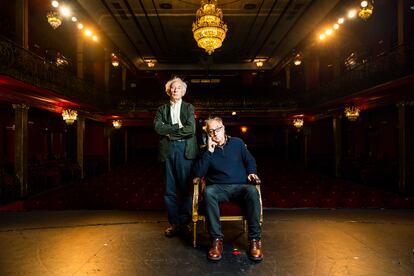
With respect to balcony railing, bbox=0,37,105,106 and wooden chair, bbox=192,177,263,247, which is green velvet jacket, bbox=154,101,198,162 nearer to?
wooden chair, bbox=192,177,263,247

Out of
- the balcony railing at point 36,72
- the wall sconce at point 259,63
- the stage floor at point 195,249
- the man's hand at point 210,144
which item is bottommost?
the stage floor at point 195,249

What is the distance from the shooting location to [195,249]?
2.40 meters

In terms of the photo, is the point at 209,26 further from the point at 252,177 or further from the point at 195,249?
the point at 195,249

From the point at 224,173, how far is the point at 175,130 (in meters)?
0.62

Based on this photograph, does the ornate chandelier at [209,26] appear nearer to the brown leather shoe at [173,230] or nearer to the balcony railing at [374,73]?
the balcony railing at [374,73]

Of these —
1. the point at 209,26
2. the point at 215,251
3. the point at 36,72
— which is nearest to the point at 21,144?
the point at 36,72

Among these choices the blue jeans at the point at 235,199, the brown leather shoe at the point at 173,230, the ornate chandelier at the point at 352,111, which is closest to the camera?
the blue jeans at the point at 235,199

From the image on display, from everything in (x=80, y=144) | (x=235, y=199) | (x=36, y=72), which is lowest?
(x=235, y=199)

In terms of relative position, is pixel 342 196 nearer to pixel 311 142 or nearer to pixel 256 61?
pixel 311 142

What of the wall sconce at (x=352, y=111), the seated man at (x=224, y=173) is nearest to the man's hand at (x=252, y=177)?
the seated man at (x=224, y=173)

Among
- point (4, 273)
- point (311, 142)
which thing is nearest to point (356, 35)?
point (311, 142)

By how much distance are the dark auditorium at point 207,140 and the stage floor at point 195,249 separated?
0.02 metres

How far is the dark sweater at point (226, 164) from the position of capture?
2.56 m

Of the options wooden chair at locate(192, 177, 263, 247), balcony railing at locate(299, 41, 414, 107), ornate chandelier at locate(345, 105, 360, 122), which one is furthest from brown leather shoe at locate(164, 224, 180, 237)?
ornate chandelier at locate(345, 105, 360, 122)
